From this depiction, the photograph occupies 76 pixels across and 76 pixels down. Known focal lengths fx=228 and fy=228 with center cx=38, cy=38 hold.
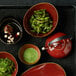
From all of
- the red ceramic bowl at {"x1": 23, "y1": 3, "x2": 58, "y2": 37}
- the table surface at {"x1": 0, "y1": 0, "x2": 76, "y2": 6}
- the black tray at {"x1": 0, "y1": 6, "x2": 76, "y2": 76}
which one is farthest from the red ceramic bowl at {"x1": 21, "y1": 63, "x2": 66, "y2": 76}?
the table surface at {"x1": 0, "y1": 0, "x2": 76, "y2": 6}

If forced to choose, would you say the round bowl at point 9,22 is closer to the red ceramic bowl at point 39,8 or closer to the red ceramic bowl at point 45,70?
the red ceramic bowl at point 39,8

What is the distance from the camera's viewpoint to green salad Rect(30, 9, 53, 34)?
1.72 meters

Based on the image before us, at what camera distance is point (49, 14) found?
1784mm

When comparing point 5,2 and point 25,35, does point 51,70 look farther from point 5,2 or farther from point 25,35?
point 5,2

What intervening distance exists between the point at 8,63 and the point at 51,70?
1.10 ft

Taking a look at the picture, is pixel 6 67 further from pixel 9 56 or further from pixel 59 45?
pixel 59 45

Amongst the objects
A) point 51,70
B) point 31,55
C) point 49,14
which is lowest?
point 51,70

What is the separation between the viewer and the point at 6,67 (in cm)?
173

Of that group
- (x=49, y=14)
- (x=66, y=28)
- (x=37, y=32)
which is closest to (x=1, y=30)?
(x=37, y=32)

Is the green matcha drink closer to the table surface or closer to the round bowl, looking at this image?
the round bowl

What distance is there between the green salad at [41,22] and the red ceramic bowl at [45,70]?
0.87 feet

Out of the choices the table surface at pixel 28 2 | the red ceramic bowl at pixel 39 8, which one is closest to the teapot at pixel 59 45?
the red ceramic bowl at pixel 39 8

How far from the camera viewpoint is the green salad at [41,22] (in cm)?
172

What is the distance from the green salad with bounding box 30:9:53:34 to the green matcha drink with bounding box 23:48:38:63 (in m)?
0.16
